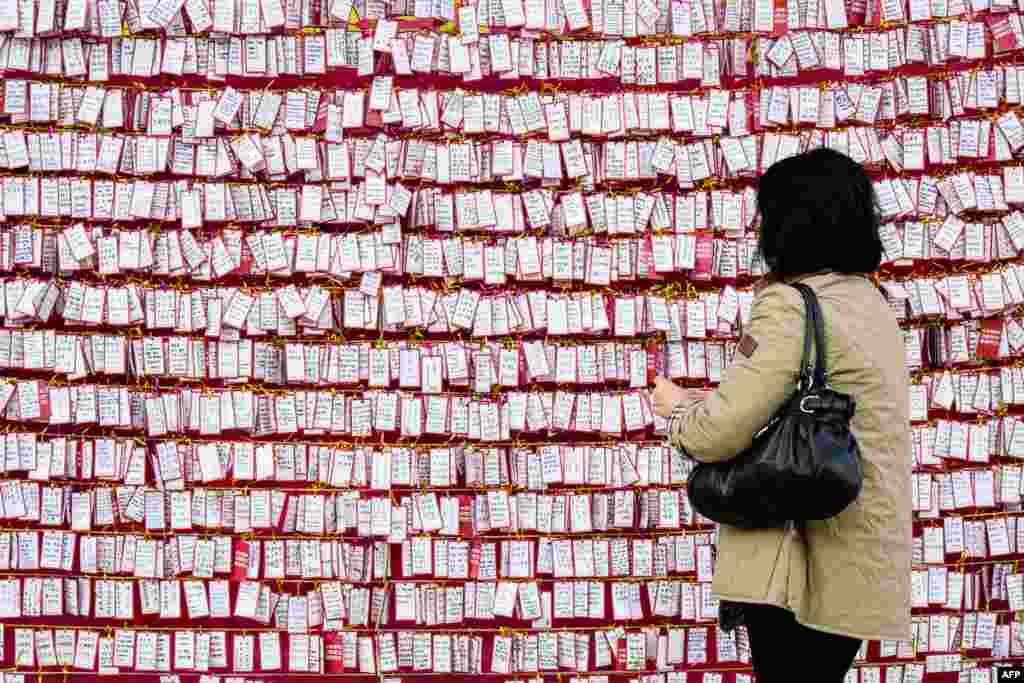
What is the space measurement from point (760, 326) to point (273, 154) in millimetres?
1858

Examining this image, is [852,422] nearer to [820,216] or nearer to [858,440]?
[858,440]

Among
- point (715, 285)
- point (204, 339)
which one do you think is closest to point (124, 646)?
point (204, 339)

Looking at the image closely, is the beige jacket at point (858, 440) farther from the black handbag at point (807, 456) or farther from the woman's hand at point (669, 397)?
the woman's hand at point (669, 397)

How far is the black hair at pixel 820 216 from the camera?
2215mm

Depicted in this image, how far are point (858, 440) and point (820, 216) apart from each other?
0.45 meters

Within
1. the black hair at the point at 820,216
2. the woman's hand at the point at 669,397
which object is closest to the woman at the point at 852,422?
the black hair at the point at 820,216

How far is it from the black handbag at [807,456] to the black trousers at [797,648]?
227mm

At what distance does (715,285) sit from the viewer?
3568 millimetres

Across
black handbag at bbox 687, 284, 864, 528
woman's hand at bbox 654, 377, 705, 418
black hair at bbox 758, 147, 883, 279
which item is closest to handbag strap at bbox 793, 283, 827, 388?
black handbag at bbox 687, 284, 864, 528

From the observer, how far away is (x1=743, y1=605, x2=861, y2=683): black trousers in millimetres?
2275

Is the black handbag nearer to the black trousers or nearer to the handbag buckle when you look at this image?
the handbag buckle

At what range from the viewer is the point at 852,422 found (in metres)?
2.23

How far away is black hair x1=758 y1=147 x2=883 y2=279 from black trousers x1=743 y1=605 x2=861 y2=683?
70cm

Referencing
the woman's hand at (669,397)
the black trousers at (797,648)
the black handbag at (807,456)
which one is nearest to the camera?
the black handbag at (807,456)
